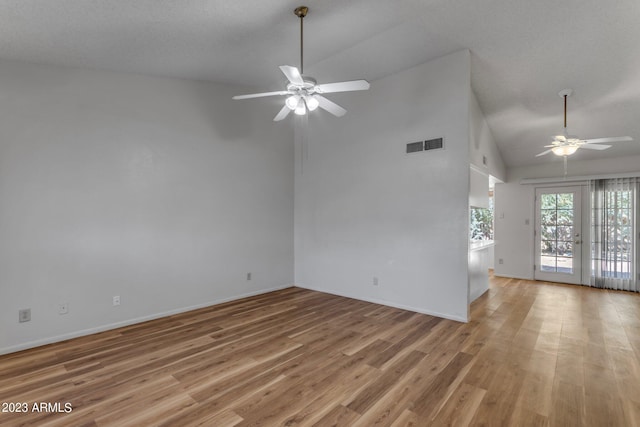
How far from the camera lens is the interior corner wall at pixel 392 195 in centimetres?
394

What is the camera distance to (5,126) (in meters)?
3.02

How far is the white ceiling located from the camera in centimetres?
275

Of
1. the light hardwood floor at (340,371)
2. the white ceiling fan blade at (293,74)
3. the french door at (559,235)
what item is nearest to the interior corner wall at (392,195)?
the light hardwood floor at (340,371)

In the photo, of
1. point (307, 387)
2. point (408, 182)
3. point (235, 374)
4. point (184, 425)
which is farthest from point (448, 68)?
point (184, 425)

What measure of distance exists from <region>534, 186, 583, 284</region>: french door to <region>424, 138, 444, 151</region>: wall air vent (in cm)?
413

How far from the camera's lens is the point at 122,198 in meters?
3.74

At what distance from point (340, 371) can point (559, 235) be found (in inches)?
246

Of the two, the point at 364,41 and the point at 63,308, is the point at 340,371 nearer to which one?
the point at 63,308

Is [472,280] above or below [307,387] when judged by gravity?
above

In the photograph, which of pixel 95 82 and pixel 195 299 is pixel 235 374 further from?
pixel 95 82

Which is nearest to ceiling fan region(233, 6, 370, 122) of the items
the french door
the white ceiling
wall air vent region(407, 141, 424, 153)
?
the white ceiling

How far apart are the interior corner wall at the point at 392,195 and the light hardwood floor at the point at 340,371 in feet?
2.08

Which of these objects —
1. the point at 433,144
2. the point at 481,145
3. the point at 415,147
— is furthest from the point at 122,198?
the point at 481,145

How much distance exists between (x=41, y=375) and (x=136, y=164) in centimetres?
242
